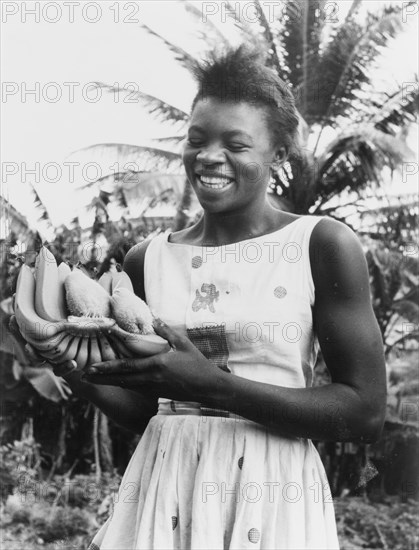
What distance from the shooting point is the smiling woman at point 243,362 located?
5.57 ft

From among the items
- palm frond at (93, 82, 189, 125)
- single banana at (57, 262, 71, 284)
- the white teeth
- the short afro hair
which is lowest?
single banana at (57, 262, 71, 284)

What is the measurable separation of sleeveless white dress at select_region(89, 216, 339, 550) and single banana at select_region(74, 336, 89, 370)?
0.27 m

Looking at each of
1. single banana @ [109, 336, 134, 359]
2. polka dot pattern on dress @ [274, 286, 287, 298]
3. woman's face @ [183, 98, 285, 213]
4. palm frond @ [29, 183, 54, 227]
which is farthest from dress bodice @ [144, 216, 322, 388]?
palm frond @ [29, 183, 54, 227]

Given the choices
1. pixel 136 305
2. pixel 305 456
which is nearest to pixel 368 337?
pixel 305 456

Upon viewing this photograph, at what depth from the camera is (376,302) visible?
42.9ft

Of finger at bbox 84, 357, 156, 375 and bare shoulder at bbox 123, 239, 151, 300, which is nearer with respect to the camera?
finger at bbox 84, 357, 156, 375

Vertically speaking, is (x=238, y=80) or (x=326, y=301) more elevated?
(x=238, y=80)

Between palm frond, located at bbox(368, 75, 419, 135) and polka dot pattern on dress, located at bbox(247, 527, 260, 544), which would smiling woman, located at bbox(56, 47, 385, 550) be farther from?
palm frond, located at bbox(368, 75, 419, 135)

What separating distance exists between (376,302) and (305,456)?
37.8 feet

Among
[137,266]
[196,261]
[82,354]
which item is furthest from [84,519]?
[82,354]

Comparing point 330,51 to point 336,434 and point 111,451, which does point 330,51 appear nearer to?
point 111,451

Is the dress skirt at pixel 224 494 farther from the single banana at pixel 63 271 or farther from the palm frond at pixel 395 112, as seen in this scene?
the palm frond at pixel 395 112

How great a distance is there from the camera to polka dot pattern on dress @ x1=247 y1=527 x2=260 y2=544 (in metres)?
1.67

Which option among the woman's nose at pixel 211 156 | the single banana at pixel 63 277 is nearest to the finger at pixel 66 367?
the single banana at pixel 63 277
